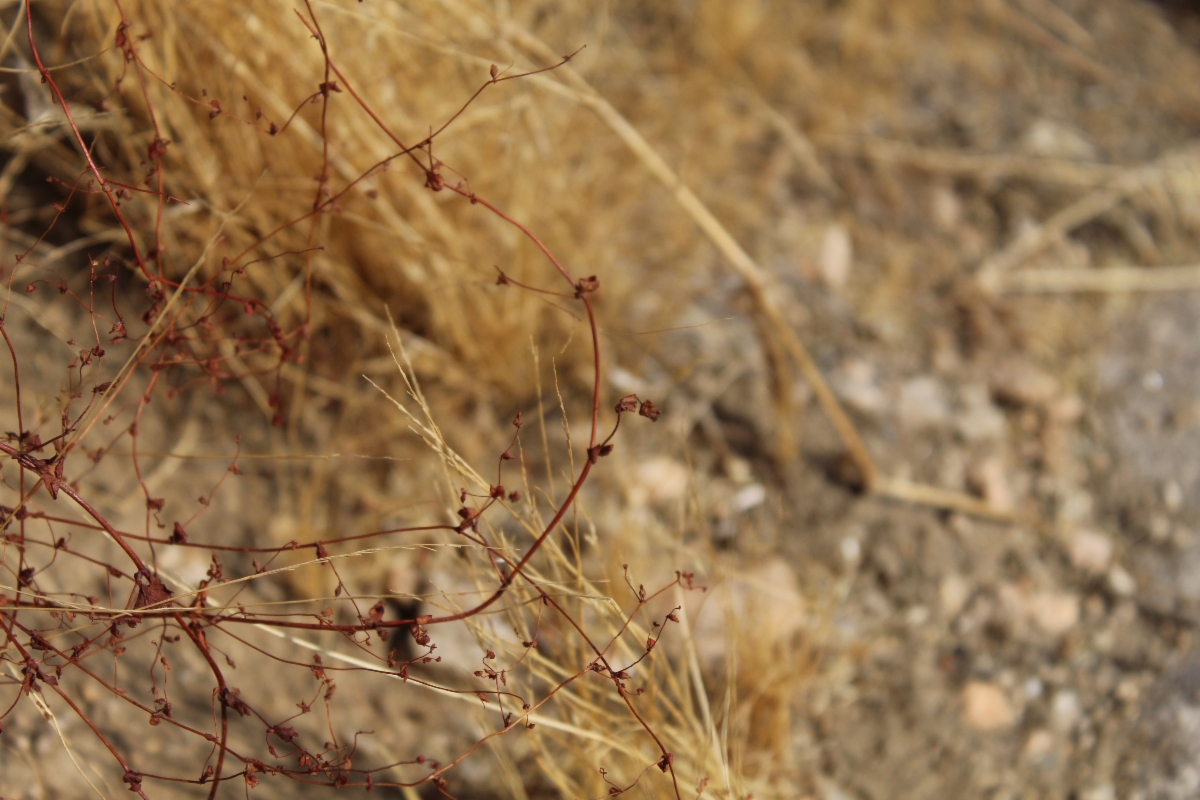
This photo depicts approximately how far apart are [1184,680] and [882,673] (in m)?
0.40

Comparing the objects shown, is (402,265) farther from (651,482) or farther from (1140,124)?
(1140,124)

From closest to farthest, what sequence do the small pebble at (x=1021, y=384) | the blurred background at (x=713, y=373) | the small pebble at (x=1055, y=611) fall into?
the blurred background at (x=713, y=373) → the small pebble at (x=1055, y=611) → the small pebble at (x=1021, y=384)

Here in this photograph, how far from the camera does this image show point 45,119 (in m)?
0.94

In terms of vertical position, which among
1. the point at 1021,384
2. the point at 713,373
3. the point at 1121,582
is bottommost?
the point at 1121,582

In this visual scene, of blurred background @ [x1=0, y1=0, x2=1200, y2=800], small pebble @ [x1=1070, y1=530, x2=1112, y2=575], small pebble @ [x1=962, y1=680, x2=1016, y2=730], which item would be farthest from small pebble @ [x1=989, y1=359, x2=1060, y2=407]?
small pebble @ [x1=962, y1=680, x2=1016, y2=730]

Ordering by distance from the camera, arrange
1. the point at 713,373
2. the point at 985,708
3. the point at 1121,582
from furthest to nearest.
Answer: the point at 713,373, the point at 1121,582, the point at 985,708

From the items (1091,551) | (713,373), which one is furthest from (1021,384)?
(713,373)

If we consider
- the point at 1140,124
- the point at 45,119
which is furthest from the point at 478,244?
the point at 1140,124

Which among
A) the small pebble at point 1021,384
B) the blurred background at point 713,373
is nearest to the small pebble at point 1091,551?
the blurred background at point 713,373

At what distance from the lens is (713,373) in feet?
4.64

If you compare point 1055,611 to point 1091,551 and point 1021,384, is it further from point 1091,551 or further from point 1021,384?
point 1021,384

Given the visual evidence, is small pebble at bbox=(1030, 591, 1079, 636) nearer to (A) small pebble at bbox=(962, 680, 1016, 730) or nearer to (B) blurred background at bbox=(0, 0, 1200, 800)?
(B) blurred background at bbox=(0, 0, 1200, 800)

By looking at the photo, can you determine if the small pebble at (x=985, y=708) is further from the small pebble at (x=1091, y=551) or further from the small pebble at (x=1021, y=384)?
the small pebble at (x=1021, y=384)

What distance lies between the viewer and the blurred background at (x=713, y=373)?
1083 mm
